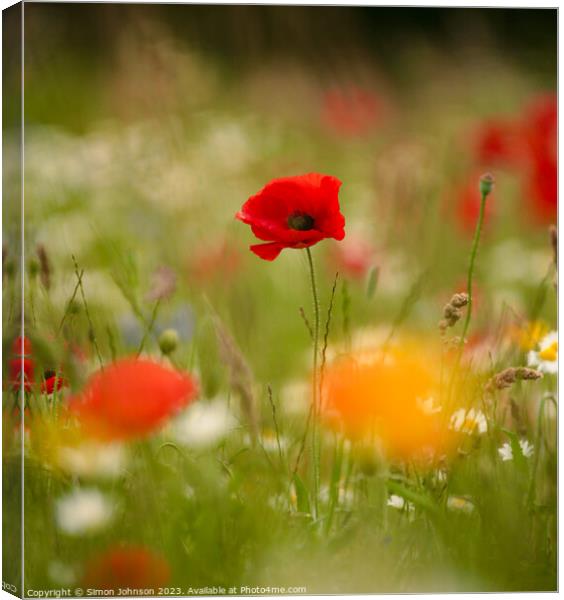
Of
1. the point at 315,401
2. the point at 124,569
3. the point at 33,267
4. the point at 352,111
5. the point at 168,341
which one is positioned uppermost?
the point at 352,111

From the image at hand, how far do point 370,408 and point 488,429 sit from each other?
245mm

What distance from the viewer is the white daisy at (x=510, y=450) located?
3229mm

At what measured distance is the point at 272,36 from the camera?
3.21m

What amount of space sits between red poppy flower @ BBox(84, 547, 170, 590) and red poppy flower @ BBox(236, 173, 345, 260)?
650 mm

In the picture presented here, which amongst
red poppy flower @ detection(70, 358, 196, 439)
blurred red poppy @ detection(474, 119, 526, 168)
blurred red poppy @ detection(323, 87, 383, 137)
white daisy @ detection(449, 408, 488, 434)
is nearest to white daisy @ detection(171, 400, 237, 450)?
red poppy flower @ detection(70, 358, 196, 439)

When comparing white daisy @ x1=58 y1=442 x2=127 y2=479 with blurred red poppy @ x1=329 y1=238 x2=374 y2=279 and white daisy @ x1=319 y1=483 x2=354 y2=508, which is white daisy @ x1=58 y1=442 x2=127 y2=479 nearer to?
white daisy @ x1=319 y1=483 x2=354 y2=508

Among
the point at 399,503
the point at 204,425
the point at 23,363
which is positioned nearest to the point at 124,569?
the point at 204,425

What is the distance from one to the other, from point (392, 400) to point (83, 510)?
645 millimetres

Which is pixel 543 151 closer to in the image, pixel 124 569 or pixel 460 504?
pixel 460 504

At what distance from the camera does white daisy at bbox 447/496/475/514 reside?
317 cm

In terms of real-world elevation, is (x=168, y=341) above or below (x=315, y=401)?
above

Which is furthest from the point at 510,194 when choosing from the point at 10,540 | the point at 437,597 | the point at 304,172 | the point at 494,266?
the point at 10,540

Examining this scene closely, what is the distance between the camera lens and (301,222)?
300cm

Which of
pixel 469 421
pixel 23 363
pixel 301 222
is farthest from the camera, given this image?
pixel 469 421
